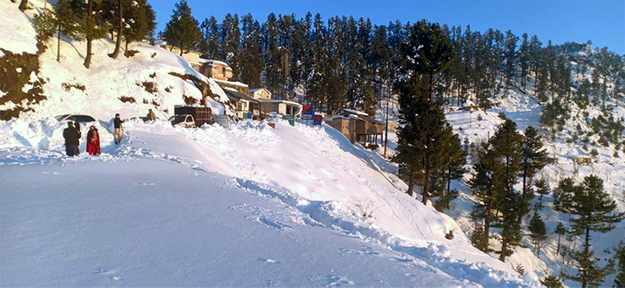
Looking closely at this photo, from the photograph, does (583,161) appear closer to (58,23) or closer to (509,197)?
(509,197)

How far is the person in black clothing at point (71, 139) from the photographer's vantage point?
1393cm

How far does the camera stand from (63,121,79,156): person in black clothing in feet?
45.7

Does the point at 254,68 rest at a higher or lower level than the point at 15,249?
higher

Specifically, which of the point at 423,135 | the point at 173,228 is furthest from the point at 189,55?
the point at 173,228

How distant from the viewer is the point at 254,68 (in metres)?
80.4

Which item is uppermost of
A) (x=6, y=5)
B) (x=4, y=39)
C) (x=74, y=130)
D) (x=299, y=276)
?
(x=6, y=5)

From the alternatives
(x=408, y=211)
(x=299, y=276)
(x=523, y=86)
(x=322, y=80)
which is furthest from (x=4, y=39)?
(x=523, y=86)

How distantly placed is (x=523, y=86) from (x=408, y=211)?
373 feet

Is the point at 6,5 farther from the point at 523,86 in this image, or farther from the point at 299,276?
the point at 523,86

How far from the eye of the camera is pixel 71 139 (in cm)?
1406

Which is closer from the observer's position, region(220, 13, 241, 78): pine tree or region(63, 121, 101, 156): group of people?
region(63, 121, 101, 156): group of people

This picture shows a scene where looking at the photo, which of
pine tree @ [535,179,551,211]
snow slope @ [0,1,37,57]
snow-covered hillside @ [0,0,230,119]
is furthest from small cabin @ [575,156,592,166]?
snow slope @ [0,1,37,57]

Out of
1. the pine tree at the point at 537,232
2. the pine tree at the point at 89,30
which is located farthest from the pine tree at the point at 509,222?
the pine tree at the point at 89,30

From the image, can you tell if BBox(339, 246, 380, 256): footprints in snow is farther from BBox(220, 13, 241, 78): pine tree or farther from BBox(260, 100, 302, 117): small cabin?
BBox(220, 13, 241, 78): pine tree
